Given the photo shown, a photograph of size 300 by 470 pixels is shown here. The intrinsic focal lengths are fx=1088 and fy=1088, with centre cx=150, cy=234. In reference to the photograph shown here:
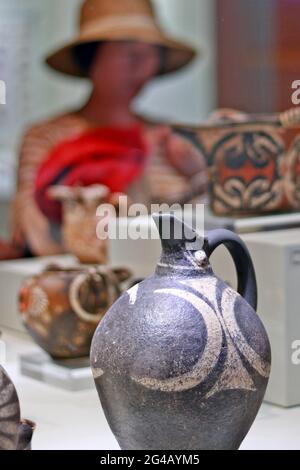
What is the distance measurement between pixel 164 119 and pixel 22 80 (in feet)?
1.40

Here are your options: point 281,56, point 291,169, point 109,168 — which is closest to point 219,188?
point 291,169

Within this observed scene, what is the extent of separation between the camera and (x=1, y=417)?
125 centimetres

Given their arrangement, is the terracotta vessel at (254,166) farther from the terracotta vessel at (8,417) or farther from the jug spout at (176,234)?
the terracotta vessel at (8,417)

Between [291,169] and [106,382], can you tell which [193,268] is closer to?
[106,382]

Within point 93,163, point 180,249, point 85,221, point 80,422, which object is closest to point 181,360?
point 180,249

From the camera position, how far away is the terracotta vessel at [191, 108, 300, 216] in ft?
6.16

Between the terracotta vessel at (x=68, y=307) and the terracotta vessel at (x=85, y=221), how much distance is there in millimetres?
354

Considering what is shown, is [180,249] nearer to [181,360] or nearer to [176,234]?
[176,234]

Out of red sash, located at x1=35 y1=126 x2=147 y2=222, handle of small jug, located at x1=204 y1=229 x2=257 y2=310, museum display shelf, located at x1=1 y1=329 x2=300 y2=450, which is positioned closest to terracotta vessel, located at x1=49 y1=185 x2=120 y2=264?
red sash, located at x1=35 y1=126 x2=147 y2=222

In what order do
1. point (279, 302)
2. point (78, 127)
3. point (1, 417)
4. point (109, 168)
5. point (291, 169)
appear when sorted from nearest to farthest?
point (1, 417) → point (279, 302) → point (291, 169) → point (109, 168) → point (78, 127)

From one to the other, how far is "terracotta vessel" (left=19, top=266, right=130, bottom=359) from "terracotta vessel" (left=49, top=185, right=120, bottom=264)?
1.16ft

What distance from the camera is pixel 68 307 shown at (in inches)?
76.9

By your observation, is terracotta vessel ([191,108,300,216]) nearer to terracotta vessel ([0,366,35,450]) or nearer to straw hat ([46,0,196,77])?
terracotta vessel ([0,366,35,450])
